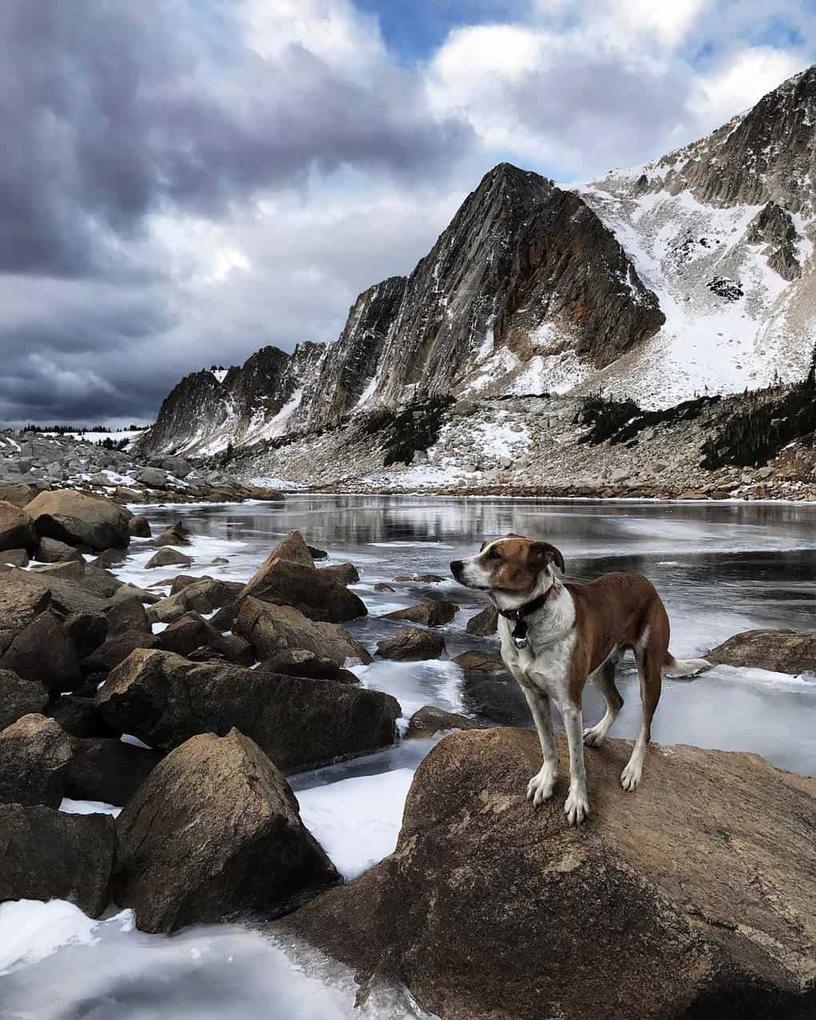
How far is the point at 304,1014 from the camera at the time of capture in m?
3.42

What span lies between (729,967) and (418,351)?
489 ft

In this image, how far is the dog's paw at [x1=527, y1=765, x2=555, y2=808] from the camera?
3.78 m

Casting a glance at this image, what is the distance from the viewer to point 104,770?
5.54 meters

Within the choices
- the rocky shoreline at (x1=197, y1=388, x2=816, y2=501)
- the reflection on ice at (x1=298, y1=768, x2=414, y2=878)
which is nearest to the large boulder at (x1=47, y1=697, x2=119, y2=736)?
the reflection on ice at (x1=298, y1=768, x2=414, y2=878)

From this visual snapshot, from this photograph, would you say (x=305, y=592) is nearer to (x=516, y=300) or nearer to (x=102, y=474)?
(x=102, y=474)

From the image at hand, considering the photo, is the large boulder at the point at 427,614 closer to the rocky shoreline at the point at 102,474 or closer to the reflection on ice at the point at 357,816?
the reflection on ice at the point at 357,816

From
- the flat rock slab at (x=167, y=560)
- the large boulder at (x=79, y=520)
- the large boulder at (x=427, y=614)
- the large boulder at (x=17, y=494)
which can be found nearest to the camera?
the large boulder at (x=427, y=614)

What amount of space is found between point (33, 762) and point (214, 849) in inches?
66.9

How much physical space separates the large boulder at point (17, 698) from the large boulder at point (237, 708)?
1.67 feet

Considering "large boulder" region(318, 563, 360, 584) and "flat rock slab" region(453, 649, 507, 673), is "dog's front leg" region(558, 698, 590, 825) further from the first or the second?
"large boulder" region(318, 563, 360, 584)

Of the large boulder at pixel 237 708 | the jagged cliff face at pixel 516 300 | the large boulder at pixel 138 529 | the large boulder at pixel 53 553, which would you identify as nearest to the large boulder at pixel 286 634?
the large boulder at pixel 237 708

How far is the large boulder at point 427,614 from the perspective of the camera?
13033 millimetres

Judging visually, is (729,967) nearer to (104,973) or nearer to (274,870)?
(274,870)

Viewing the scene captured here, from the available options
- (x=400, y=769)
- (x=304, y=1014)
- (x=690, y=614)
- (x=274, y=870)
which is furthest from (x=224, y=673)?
(x=690, y=614)
